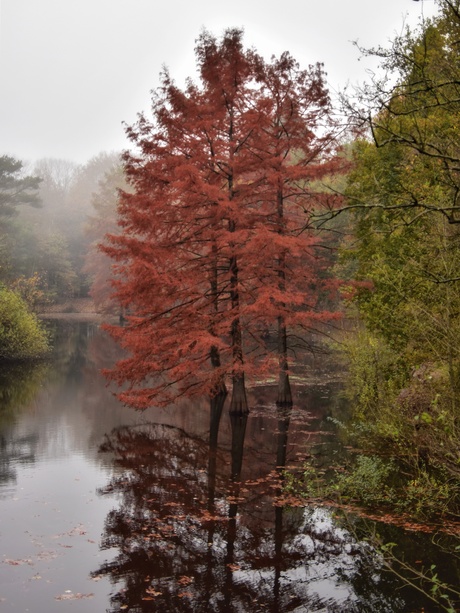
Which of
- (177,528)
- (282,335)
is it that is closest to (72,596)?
(177,528)

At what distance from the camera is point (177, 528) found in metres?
11.5

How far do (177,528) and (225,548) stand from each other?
1.21 metres

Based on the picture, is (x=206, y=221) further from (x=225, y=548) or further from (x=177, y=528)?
(x=225, y=548)

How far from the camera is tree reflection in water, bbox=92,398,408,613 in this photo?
28.9ft

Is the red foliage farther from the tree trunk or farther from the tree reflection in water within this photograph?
the tree reflection in water

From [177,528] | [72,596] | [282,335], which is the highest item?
[282,335]

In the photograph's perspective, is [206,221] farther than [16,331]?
No

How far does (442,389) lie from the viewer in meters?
11.0

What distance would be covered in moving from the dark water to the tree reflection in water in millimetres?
30

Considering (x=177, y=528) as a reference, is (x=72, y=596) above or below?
below

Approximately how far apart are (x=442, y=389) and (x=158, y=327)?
37.2ft

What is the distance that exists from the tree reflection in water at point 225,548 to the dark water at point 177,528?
3 centimetres

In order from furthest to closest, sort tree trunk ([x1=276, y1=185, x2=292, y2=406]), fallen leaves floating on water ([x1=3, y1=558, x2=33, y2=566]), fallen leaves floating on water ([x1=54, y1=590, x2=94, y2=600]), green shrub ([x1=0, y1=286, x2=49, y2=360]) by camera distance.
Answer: green shrub ([x1=0, y1=286, x2=49, y2=360])
tree trunk ([x1=276, y1=185, x2=292, y2=406])
fallen leaves floating on water ([x1=3, y1=558, x2=33, y2=566])
fallen leaves floating on water ([x1=54, y1=590, x2=94, y2=600])

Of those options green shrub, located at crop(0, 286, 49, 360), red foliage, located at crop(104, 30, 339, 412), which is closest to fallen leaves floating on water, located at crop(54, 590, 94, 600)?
red foliage, located at crop(104, 30, 339, 412)
